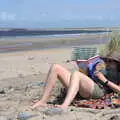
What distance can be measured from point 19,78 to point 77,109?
15.6 feet

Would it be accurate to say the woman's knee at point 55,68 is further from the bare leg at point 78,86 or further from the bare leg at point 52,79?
the bare leg at point 78,86

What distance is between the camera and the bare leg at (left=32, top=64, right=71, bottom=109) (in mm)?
6824

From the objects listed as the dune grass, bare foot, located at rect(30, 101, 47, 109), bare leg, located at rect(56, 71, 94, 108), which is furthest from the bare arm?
the dune grass

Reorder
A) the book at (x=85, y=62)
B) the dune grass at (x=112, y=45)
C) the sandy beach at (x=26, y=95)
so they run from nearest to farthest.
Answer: the sandy beach at (x=26, y=95)
the book at (x=85, y=62)
the dune grass at (x=112, y=45)

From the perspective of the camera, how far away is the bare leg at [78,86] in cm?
675

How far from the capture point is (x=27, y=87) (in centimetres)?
924

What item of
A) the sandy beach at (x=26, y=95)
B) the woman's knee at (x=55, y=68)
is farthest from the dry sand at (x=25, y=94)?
the woman's knee at (x=55, y=68)

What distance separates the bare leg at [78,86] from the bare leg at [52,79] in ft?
0.62

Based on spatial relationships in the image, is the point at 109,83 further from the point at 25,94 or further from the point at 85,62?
the point at 25,94

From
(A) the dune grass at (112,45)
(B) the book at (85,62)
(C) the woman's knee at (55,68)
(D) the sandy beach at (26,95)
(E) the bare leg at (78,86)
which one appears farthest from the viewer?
(A) the dune grass at (112,45)

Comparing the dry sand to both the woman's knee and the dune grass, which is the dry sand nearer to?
the woman's knee

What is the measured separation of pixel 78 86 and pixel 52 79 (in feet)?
1.21

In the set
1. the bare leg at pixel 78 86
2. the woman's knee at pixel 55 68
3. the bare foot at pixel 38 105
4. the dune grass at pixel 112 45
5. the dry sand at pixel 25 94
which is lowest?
the dry sand at pixel 25 94

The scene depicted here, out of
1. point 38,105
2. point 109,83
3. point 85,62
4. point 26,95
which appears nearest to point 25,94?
point 26,95
